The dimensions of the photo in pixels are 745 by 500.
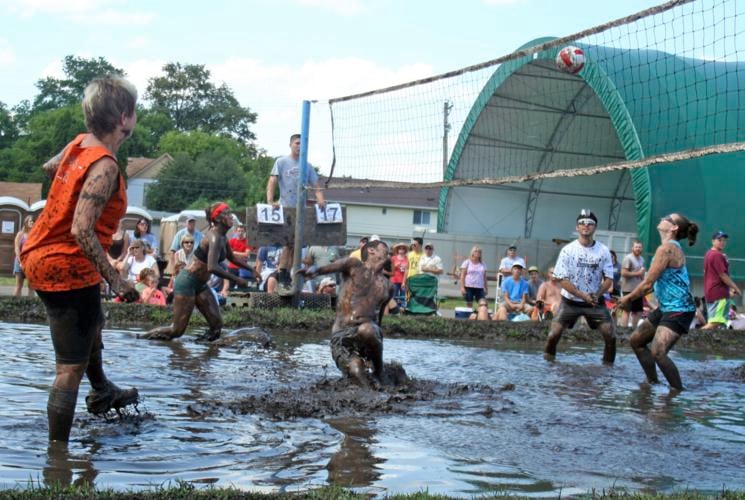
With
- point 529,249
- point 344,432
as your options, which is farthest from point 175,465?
point 529,249

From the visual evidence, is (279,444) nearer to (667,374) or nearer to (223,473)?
(223,473)

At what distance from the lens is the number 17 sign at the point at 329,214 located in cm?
1518

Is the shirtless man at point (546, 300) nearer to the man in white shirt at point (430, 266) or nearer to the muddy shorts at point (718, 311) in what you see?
the muddy shorts at point (718, 311)

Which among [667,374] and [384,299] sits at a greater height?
[384,299]

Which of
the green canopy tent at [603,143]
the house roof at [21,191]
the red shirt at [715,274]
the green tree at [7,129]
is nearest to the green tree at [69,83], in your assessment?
the green tree at [7,129]

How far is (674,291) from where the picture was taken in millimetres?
9219

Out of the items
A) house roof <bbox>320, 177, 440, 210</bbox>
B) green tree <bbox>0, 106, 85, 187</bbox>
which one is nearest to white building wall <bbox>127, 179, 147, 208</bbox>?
green tree <bbox>0, 106, 85, 187</bbox>

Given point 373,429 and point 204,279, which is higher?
point 204,279

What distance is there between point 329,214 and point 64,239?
10081 millimetres

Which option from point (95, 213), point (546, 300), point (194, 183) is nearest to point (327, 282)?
point (546, 300)

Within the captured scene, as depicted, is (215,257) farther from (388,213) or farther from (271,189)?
(388,213)

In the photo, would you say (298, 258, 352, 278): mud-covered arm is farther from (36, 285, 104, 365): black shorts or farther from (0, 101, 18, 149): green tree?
(0, 101, 18, 149): green tree

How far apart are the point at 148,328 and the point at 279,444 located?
7.33 m

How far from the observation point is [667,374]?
9250 mm
